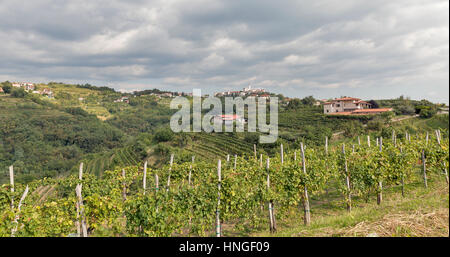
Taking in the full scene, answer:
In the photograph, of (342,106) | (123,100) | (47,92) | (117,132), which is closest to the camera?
(342,106)

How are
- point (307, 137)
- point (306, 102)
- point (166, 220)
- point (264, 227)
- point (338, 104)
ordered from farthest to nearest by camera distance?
point (306, 102) → point (338, 104) → point (307, 137) → point (264, 227) → point (166, 220)

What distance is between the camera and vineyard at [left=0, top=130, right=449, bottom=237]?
5.02 m

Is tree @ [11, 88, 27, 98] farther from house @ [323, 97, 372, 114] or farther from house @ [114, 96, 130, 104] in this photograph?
house @ [323, 97, 372, 114]

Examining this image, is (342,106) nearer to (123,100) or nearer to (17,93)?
(123,100)

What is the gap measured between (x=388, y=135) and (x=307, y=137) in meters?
7.87

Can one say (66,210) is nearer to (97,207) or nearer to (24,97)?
(97,207)

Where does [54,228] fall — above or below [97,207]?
below

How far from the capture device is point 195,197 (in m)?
5.80

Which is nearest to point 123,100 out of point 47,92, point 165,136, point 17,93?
point 47,92

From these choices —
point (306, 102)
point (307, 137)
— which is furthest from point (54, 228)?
point (306, 102)

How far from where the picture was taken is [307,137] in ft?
88.1
